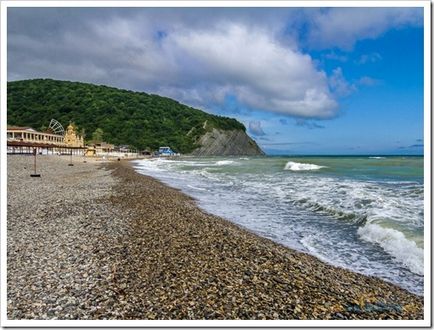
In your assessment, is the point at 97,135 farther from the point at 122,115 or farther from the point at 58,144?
the point at 58,144

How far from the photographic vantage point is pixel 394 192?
45.9 ft

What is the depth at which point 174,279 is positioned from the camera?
427 centimetres

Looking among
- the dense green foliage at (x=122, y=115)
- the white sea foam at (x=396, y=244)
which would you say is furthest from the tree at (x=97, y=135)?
the white sea foam at (x=396, y=244)

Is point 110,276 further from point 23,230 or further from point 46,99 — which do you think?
point 46,99

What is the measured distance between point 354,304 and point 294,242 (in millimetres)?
3139

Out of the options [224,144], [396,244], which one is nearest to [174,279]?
[396,244]

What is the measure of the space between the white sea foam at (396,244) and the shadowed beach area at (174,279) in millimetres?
1479

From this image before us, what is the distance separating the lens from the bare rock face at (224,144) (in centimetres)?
12200

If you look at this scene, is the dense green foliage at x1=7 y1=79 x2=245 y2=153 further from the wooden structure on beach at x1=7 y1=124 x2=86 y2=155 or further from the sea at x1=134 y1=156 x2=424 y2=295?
the sea at x1=134 y1=156 x2=424 y2=295

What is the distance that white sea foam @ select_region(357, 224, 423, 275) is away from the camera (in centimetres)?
591

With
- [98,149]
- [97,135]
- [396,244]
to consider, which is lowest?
[396,244]

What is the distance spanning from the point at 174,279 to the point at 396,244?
517cm

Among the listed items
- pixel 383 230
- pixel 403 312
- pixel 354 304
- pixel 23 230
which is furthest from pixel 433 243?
pixel 23 230

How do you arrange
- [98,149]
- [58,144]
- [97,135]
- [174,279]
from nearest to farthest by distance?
[174,279] → [58,144] → [98,149] → [97,135]
